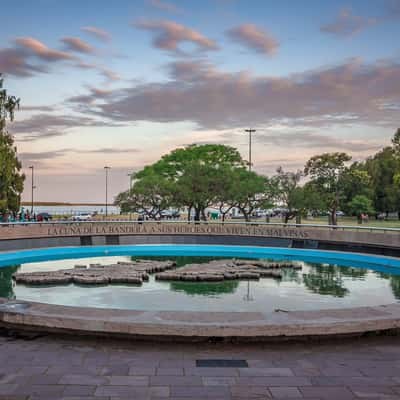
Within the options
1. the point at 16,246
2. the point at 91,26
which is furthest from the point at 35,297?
the point at 16,246

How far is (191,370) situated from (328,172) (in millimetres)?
55557

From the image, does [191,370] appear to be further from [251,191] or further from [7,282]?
[251,191]

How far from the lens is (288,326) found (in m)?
7.18

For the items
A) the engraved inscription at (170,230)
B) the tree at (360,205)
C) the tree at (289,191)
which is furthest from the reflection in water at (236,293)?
the tree at (360,205)

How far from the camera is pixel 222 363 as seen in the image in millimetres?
6379

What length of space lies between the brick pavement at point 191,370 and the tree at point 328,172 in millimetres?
52366

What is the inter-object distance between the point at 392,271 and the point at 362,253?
436 centimetres

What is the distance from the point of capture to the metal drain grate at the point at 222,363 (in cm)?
625

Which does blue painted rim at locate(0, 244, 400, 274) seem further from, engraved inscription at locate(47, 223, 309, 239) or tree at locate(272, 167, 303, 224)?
tree at locate(272, 167, 303, 224)

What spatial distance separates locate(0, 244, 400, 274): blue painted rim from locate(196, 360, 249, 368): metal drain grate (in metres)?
16.4

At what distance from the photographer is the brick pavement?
5301 mm

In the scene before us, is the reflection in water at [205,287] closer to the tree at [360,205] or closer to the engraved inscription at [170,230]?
the engraved inscription at [170,230]

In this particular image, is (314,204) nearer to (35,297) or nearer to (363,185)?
(363,185)

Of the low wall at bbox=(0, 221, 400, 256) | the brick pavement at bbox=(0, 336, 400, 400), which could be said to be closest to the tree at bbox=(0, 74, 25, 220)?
the low wall at bbox=(0, 221, 400, 256)
